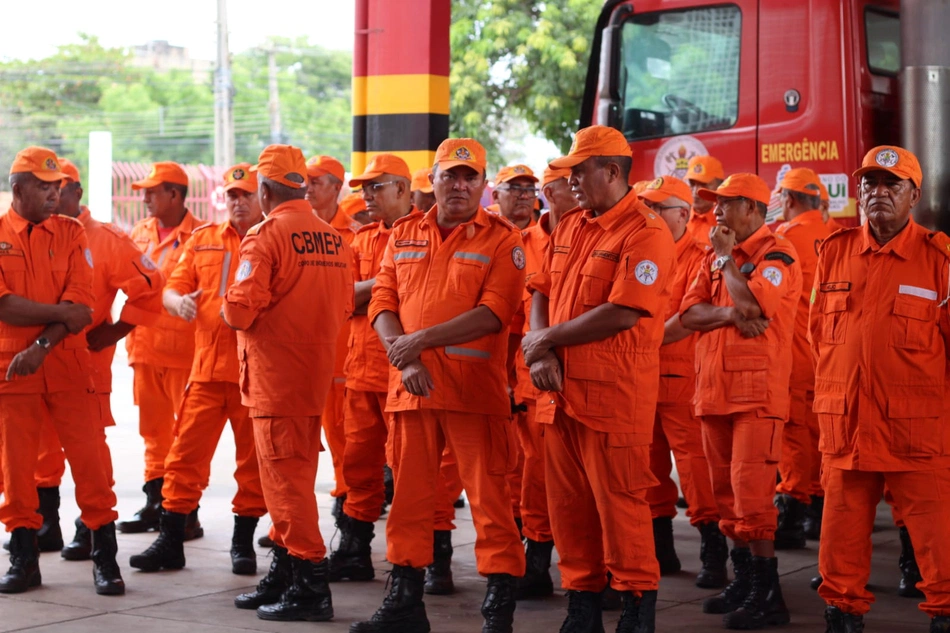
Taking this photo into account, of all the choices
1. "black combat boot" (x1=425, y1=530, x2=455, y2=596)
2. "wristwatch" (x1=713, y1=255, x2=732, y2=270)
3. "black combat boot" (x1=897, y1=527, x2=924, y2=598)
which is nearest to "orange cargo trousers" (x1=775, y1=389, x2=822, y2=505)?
"black combat boot" (x1=897, y1=527, x2=924, y2=598)

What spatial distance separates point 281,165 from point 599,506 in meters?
2.12

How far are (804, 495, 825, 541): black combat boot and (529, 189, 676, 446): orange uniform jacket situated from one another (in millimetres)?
3275

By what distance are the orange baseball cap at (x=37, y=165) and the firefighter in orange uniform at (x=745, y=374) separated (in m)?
3.09

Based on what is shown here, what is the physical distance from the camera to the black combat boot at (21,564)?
20.5ft

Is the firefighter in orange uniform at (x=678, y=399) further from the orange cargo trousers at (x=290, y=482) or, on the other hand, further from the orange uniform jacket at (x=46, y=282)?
the orange uniform jacket at (x=46, y=282)

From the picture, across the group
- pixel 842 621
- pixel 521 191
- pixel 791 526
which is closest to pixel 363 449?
pixel 521 191

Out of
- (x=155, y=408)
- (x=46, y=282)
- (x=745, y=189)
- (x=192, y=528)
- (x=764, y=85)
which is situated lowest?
(x=192, y=528)

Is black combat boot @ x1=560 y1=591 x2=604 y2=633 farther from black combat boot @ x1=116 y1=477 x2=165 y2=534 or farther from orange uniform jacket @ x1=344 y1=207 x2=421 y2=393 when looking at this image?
black combat boot @ x1=116 y1=477 x2=165 y2=534

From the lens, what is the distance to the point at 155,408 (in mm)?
7863

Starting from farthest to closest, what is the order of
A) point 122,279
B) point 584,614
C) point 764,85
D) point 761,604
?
1. point 764,85
2. point 122,279
3. point 761,604
4. point 584,614

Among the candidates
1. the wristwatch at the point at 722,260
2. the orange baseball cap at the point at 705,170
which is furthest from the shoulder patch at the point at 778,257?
the orange baseball cap at the point at 705,170

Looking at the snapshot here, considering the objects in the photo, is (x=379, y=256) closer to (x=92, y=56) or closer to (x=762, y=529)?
(x=762, y=529)

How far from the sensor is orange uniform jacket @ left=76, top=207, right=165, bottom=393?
7008 mm

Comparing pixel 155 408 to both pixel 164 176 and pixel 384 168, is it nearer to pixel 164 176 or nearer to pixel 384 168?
pixel 164 176
